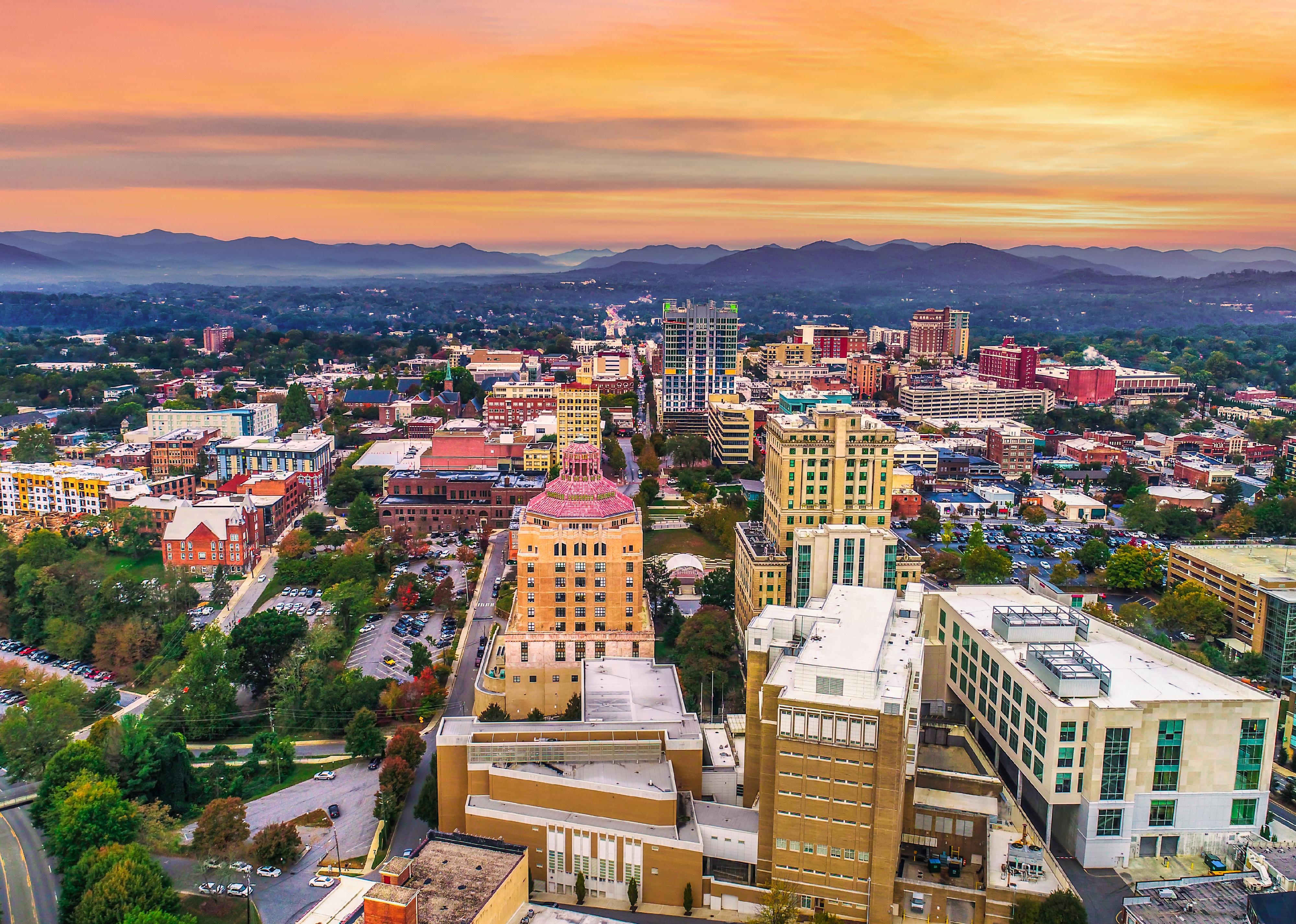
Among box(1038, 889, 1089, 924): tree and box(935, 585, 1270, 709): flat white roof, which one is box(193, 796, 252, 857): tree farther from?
box(935, 585, 1270, 709): flat white roof

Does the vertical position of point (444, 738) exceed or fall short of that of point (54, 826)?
it exceeds it

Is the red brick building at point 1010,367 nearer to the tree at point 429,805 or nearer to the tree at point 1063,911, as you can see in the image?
the tree at point 1063,911

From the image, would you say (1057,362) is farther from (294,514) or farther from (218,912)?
(218,912)

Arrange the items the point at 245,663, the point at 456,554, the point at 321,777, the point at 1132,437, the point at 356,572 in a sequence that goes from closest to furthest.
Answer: the point at 321,777
the point at 245,663
the point at 356,572
the point at 456,554
the point at 1132,437

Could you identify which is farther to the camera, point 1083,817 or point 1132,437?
point 1132,437

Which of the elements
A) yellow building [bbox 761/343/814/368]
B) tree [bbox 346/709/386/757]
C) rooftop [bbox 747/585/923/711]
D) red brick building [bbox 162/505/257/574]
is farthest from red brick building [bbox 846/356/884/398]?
tree [bbox 346/709/386/757]

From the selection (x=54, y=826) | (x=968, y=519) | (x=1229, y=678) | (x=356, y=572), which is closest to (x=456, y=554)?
(x=356, y=572)

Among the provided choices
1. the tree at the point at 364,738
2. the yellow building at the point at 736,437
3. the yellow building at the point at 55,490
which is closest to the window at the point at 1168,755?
the tree at the point at 364,738
